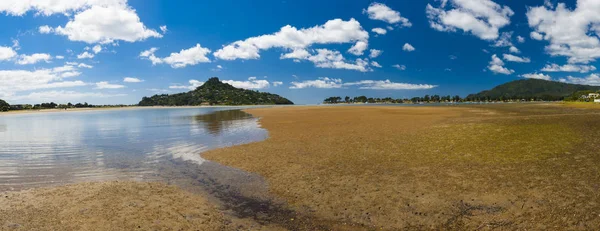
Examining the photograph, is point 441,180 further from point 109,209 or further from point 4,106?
point 4,106

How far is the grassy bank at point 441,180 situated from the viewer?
8328 mm

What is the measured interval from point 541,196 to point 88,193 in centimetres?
1479

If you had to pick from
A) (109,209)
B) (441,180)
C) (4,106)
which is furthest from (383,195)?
(4,106)

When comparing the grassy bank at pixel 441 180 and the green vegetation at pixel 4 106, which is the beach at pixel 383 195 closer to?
the grassy bank at pixel 441 180

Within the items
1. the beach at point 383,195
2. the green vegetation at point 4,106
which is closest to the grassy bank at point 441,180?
the beach at point 383,195

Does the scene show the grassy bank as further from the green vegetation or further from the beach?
the green vegetation

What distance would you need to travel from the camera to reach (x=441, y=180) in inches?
454

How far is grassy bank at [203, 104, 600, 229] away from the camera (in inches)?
328

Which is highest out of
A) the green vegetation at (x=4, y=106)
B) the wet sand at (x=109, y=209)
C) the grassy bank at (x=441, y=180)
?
the green vegetation at (x=4, y=106)

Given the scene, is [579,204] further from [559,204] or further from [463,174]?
[463,174]

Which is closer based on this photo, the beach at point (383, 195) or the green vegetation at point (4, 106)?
the beach at point (383, 195)

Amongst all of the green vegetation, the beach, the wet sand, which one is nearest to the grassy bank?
the beach

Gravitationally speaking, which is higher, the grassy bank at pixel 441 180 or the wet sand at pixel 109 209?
the grassy bank at pixel 441 180

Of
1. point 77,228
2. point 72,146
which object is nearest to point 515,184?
point 77,228
